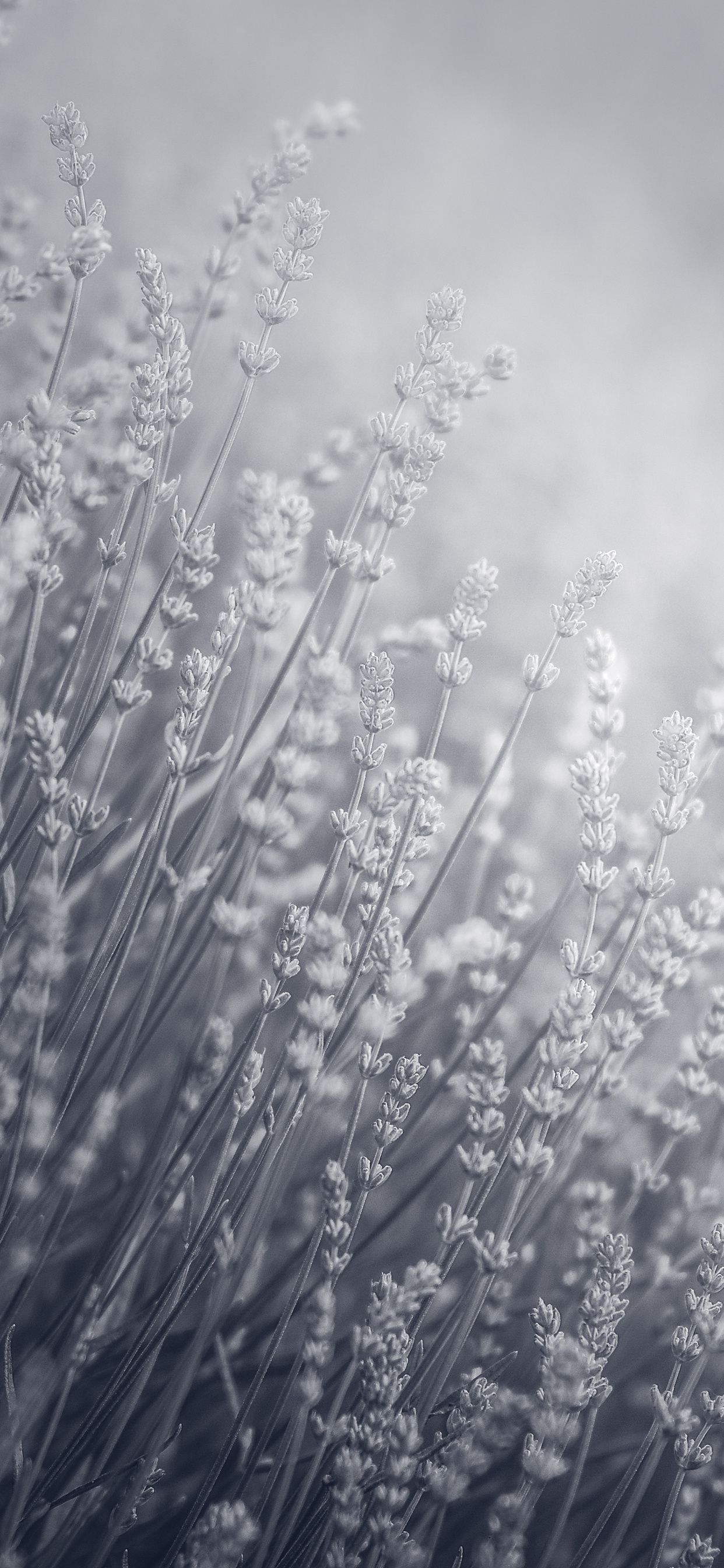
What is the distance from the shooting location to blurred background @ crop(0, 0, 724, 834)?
3.07 feet

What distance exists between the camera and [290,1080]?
420mm

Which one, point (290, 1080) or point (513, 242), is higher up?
point (513, 242)

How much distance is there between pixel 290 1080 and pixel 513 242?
0.91m

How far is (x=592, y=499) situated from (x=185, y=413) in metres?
0.63

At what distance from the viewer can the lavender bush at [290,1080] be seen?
0.38 m

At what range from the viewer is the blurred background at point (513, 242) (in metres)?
0.93

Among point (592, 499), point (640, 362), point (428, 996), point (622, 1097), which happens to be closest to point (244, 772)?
point (428, 996)

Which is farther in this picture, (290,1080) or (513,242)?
(513,242)

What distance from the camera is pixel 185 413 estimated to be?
1.42ft

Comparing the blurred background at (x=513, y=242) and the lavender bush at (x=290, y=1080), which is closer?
the lavender bush at (x=290, y=1080)

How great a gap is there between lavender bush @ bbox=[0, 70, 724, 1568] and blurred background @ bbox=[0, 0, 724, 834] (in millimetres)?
334

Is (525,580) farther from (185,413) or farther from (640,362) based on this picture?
(185,413)

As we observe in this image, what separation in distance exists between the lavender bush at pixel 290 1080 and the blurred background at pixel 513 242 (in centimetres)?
33

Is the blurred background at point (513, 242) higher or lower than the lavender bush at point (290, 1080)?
higher
